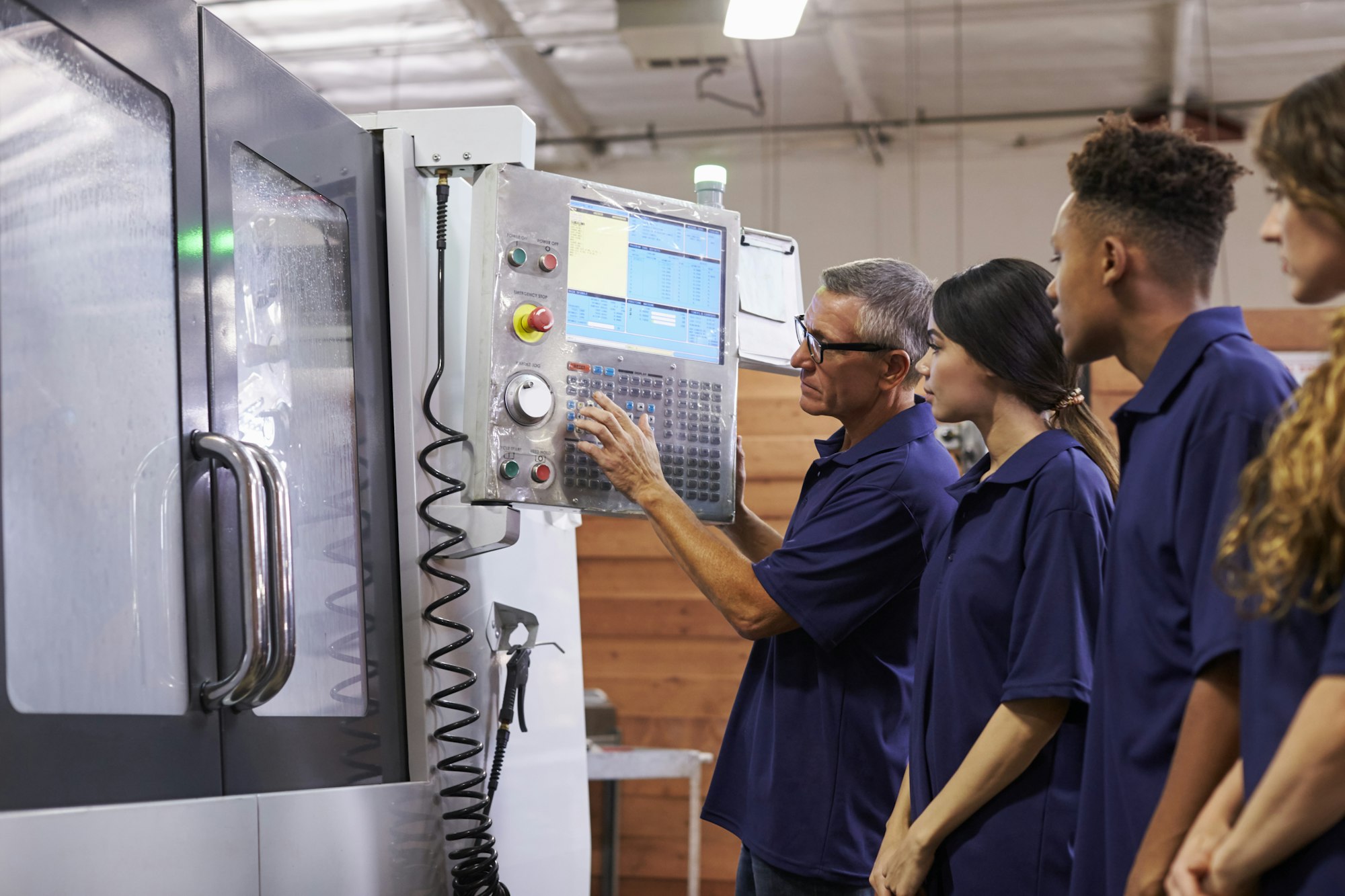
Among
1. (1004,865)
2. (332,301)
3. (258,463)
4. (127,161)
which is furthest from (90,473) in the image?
(1004,865)

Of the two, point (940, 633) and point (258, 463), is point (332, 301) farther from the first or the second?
point (940, 633)

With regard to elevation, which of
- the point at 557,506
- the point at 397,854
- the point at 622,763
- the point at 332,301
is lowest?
the point at 622,763

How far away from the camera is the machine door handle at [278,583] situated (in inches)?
52.6

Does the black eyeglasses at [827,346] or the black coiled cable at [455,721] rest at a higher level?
the black eyeglasses at [827,346]

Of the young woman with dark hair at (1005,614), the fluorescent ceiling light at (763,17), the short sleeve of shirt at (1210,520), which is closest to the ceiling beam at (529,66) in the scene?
the fluorescent ceiling light at (763,17)

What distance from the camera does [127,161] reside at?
1.33m

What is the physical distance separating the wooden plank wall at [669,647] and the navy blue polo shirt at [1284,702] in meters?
3.71

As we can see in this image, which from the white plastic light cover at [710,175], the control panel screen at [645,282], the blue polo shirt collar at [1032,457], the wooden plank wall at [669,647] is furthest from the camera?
the wooden plank wall at [669,647]

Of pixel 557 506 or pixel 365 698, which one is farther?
pixel 557 506

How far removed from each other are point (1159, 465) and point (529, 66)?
5.39m

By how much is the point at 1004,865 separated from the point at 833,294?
3.32 ft

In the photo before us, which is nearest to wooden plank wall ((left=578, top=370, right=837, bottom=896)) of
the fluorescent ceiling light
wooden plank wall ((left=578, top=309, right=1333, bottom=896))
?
wooden plank wall ((left=578, top=309, right=1333, bottom=896))

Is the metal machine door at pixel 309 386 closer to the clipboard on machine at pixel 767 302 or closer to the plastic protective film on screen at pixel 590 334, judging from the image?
the plastic protective film on screen at pixel 590 334

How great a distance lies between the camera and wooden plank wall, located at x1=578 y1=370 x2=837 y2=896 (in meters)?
4.85
